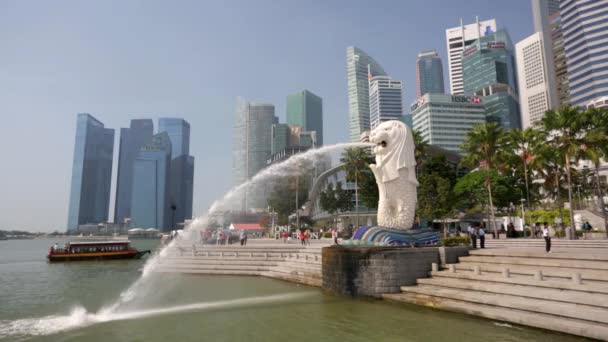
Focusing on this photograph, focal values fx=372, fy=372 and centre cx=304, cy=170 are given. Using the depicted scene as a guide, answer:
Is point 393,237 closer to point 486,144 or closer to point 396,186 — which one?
point 396,186

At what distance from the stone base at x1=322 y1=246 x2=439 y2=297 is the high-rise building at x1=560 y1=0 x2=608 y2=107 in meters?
129

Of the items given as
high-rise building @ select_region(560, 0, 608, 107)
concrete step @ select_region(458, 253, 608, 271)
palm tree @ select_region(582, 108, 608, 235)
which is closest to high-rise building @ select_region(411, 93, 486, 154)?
high-rise building @ select_region(560, 0, 608, 107)

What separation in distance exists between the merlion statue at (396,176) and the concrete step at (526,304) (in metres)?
3.96

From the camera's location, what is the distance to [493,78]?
181 m

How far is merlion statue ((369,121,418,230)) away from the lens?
17734 millimetres

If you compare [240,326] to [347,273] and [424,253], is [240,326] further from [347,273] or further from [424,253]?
[424,253]

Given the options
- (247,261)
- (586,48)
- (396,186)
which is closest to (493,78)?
(586,48)

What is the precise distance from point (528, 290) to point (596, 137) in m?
22.7

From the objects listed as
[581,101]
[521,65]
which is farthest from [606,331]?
[521,65]

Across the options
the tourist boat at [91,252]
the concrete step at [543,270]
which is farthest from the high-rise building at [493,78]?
the concrete step at [543,270]

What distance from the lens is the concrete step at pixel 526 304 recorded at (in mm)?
9570

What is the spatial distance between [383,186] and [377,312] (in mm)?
6705

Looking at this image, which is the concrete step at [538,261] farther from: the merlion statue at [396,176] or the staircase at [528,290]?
the merlion statue at [396,176]

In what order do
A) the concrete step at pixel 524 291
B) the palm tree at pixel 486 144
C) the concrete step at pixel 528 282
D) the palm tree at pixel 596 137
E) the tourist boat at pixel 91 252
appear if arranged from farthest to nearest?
the tourist boat at pixel 91 252
the palm tree at pixel 486 144
the palm tree at pixel 596 137
the concrete step at pixel 528 282
the concrete step at pixel 524 291
